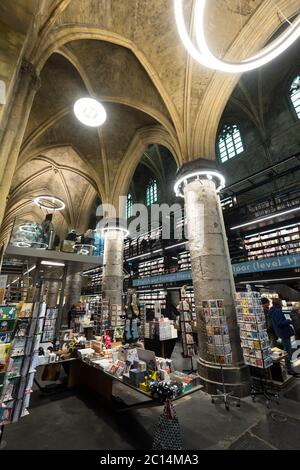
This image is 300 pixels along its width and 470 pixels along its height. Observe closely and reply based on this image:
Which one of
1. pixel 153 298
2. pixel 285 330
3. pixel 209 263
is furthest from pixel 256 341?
pixel 153 298

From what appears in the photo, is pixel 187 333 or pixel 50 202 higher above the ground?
pixel 50 202

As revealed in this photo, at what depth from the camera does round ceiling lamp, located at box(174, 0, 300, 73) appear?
2.39 metres

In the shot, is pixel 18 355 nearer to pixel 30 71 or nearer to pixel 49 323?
Answer: pixel 49 323

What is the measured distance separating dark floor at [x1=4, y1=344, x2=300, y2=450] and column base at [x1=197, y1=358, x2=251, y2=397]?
0.81 feet

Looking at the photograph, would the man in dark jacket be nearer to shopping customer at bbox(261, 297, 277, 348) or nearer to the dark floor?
shopping customer at bbox(261, 297, 277, 348)

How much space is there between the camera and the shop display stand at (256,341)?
3732mm

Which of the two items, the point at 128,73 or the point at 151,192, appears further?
the point at 151,192

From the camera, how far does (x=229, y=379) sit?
12.8 ft

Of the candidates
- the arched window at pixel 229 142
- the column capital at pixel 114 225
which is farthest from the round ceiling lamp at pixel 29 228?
the arched window at pixel 229 142

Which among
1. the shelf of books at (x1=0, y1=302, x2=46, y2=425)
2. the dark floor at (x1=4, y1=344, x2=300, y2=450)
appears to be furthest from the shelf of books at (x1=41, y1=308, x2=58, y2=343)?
the shelf of books at (x1=0, y1=302, x2=46, y2=425)

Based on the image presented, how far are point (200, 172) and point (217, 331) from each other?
3.73 metres

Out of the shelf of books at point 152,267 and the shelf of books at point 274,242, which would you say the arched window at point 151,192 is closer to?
the shelf of books at point 152,267
